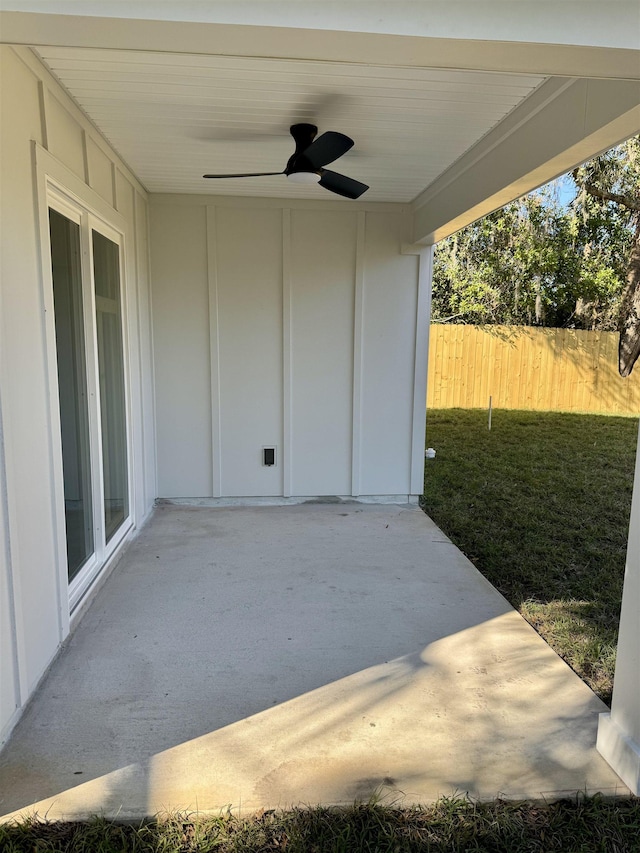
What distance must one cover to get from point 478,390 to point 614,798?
9.42 metres

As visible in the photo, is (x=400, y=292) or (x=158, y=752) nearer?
(x=158, y=752)

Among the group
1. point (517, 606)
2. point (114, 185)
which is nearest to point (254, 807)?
point (517, 606)

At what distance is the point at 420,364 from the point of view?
16.5 ft

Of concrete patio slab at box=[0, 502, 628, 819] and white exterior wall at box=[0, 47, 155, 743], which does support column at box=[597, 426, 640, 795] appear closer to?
concrete patio slab at box=[0, 502, 628, 819]

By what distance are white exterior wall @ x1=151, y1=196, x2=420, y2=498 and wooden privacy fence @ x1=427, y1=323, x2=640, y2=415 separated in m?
5.88

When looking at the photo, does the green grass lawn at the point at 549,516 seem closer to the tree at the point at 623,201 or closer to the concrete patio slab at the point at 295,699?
the concrete patio slab at the point at 295,699

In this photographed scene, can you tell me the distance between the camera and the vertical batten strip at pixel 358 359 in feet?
15.9

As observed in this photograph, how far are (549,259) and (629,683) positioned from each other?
432 inches

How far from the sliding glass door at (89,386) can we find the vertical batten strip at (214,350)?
1.04 metres

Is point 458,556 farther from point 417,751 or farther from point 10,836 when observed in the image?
point 10,836

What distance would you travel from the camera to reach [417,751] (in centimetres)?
200

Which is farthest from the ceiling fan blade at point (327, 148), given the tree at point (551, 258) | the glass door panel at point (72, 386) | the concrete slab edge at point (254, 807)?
the tree at point (551, 258)

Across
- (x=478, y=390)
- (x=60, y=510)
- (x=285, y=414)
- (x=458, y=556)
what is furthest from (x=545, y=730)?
(x=478, y=390)

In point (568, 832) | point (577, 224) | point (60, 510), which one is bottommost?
point (568, 832)
